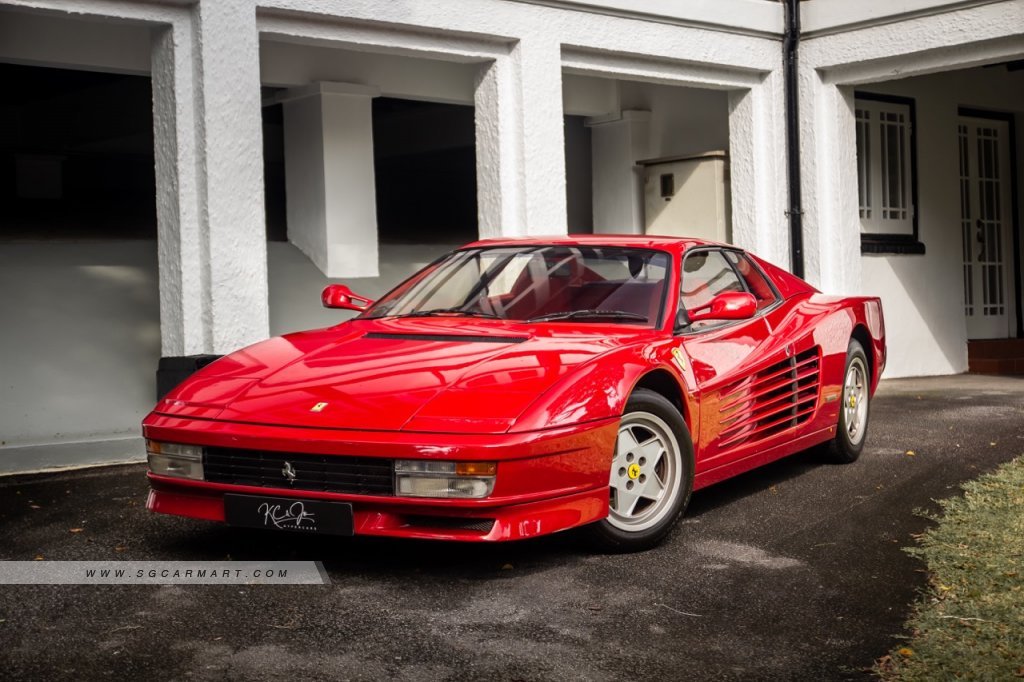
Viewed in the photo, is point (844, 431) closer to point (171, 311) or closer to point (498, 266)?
point (498, 266)

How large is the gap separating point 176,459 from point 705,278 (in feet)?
8.62

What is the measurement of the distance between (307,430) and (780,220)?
798 centimetres

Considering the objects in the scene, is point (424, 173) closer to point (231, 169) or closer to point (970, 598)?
point (231, 169)

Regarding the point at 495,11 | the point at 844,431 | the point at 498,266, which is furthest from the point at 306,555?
the point at 495,11

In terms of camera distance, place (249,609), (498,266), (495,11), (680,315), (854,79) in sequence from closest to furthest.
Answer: (249,609)
(680,315)
(498,266)
(495,11)
(854,79)

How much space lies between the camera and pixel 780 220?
11.6 metres

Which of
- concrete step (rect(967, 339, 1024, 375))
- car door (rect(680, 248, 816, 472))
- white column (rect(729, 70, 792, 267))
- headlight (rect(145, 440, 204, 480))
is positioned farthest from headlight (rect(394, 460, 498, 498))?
concrete step (rect(967, 339, 1024, 375))

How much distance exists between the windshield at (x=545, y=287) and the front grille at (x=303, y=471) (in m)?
1.35

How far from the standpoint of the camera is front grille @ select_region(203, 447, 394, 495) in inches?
172

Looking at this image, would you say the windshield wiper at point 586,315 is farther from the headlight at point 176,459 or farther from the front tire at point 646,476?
the headlight at point 176,459

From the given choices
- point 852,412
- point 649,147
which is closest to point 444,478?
point 852,412

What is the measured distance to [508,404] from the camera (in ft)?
14.6

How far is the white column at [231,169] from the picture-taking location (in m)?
7.93

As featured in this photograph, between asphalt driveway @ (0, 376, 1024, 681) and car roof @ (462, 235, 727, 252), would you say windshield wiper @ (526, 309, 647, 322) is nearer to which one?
car roof @ (462, 235, 727, 252)
